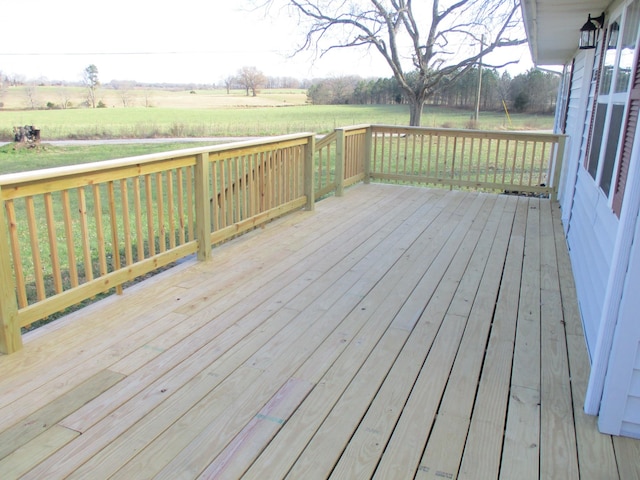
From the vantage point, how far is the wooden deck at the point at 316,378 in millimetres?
1844

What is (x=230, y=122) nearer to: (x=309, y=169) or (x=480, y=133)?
(x=480, y=133)

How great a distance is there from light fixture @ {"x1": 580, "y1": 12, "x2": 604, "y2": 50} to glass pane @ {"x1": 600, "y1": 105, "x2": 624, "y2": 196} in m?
1.62

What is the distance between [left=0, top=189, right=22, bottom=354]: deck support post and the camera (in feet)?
7.97

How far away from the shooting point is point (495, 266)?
4105 mm

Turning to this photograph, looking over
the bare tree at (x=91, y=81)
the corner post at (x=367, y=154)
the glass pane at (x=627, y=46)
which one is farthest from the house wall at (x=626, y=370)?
the bare tree at (x=91, y=81)

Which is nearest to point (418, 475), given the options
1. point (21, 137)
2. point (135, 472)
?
point (135, 472)

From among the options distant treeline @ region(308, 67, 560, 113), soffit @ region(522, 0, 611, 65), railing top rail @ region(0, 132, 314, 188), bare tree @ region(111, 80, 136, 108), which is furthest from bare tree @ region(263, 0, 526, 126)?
bare tree @ region(111, 80, 136, 108)

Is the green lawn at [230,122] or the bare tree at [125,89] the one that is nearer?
the green lawn at [230,122]

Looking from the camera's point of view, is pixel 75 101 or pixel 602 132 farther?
pixel 75 101

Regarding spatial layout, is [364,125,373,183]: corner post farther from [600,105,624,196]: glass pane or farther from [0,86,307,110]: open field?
[0,86,307,110]: open field

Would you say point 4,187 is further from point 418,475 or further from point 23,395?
point 418,475

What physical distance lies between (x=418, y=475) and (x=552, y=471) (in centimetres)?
48

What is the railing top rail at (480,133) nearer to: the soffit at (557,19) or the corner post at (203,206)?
the soffit at (557,19)

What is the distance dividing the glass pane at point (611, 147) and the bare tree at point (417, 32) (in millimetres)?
13784
